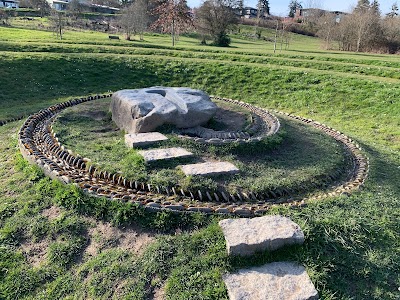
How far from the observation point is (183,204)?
5.37 metres

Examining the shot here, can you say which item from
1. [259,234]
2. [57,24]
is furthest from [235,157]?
[57,24]

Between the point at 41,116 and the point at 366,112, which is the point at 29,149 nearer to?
the point at 41,116

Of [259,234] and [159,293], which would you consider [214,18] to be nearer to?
[259,234]

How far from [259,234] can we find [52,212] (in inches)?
126

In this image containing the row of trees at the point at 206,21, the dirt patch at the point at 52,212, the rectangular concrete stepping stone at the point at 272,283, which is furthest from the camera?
the row of trees at the point at 206,21

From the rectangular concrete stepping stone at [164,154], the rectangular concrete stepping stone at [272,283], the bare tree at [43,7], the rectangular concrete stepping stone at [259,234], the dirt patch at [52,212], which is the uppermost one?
the bare tree at [43,7]

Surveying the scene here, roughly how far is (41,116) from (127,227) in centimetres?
569

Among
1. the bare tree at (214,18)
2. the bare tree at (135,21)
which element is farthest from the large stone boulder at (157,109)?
the bare tree at (214,18)

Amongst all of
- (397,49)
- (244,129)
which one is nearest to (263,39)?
(397,49)

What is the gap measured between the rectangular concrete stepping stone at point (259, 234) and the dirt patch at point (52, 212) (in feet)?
8.35

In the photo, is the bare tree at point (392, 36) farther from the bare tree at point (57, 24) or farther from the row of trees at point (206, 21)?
the bare tree at point (57, 24)

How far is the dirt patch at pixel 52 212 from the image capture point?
5.41m

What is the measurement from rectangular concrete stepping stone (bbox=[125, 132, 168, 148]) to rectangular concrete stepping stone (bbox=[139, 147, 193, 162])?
1.11 feet

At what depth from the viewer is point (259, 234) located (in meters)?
4.60
